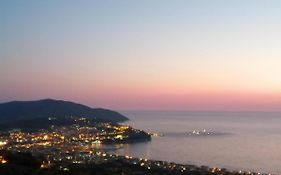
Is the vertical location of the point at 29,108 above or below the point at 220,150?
above

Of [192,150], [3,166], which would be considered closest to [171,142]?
[192,150]

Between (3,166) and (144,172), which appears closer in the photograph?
(3,166)

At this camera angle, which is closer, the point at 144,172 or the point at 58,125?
the point at 144,172

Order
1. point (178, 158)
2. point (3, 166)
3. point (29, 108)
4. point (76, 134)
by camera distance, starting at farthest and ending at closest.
Answer: point (29, 108)
point (76, 134)
point (178, 158)
point (3, 166)

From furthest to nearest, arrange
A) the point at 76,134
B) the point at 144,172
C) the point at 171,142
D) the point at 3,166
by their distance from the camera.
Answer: the point at 76,134
the point at 171,142
the point at 144,172
the point at 3,166

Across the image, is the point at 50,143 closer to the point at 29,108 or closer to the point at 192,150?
the point at 192,150

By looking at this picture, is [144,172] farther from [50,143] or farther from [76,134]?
[76,134]

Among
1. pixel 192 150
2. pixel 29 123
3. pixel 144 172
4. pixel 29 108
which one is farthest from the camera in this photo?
pixel 29 108

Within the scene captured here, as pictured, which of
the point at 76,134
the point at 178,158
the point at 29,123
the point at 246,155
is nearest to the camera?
the point at 178,158

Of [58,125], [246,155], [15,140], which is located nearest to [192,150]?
[246,155]
